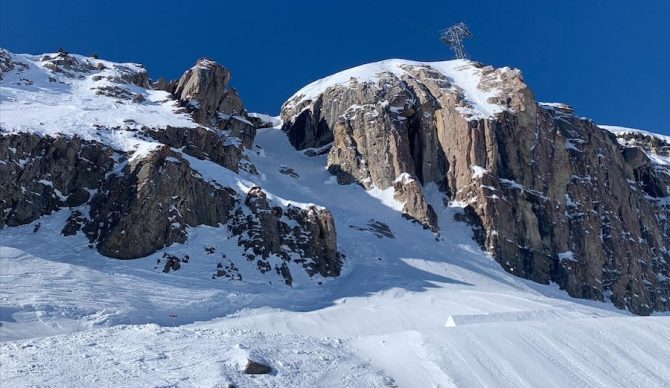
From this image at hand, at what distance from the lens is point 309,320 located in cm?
3478

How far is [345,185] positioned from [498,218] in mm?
16393

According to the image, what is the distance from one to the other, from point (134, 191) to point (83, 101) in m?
19.2

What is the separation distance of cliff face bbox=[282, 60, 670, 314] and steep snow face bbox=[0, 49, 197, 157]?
2249 cm

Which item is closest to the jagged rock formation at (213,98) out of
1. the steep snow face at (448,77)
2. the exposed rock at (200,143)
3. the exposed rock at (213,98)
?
the exposed rock at (213,98)

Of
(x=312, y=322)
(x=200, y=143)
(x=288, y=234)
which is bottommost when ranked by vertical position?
(x=312, y=322)

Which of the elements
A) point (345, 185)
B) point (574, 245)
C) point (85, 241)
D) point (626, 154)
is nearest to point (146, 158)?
point (85, 241)

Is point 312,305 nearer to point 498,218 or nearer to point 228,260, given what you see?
point 228,260

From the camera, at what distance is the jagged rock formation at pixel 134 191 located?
42.6 m

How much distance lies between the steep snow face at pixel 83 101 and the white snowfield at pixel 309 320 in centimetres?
156

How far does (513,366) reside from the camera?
21.3 meters

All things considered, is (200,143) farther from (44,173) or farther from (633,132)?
(633,132)

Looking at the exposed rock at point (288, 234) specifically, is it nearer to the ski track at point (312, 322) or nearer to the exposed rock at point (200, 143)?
the ski track at point (312, 322)

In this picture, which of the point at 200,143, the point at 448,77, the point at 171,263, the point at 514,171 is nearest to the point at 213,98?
the point at 200,143

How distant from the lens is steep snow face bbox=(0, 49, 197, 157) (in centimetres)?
4962
